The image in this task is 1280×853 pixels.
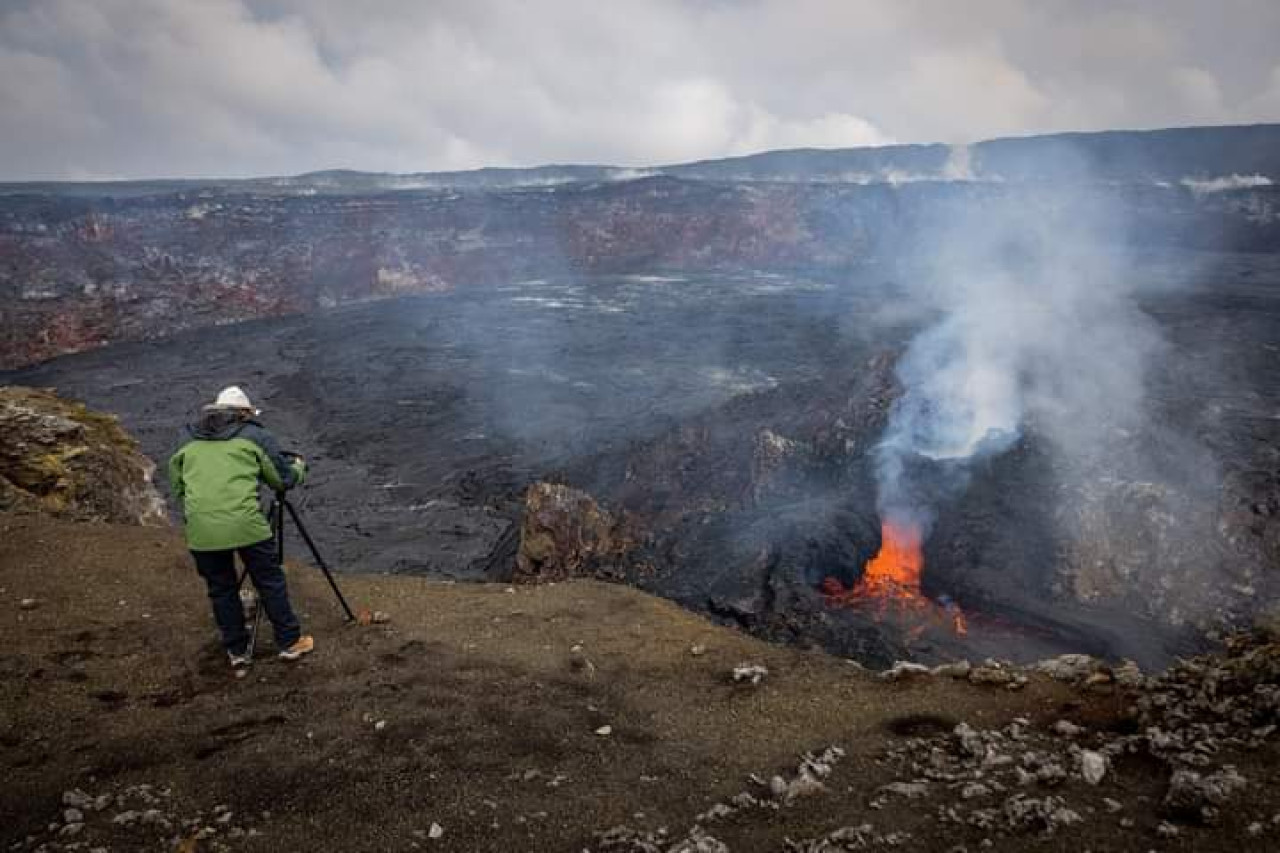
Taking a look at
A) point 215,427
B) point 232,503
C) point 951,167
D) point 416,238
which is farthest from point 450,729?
point 951,167

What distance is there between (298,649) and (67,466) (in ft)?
21.1

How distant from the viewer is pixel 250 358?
2930 cm

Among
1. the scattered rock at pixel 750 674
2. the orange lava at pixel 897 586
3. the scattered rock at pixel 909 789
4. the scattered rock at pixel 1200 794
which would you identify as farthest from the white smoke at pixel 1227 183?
the scattered rock at pixel 909 789

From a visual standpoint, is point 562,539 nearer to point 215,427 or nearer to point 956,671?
point 215,427

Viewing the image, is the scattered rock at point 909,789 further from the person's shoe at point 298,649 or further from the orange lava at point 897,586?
the orange lava at point 897,586

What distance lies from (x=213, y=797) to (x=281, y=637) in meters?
1.83

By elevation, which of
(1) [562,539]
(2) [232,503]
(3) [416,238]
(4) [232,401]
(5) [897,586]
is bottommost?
(5) [897,586]

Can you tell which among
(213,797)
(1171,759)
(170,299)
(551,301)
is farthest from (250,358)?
(1171,759)

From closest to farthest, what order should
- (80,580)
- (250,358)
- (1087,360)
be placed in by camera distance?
1. (80,580)
2. (1087,360)
3. (250,358)

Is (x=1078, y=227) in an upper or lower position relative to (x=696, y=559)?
upper

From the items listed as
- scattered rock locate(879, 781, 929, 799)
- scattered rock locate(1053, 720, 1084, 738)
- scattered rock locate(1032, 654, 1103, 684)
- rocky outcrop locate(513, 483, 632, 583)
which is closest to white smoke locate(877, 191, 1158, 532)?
rocky outcrop locate(513, 483, 632, 583)

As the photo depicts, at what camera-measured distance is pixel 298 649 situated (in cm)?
577

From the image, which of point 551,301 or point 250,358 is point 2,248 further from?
point 551,301

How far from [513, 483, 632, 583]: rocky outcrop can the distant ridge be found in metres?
47.4
